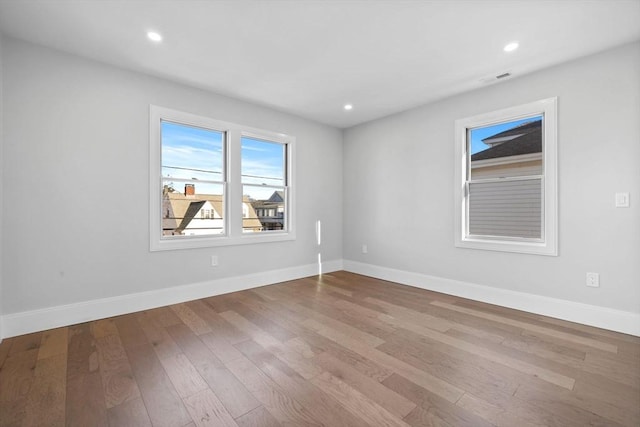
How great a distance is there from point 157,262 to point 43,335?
1099 millimetres

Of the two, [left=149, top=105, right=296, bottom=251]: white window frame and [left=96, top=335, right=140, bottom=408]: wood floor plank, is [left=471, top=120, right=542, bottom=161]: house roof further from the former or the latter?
[left=96, top=335, right=140, bottom=408]: wood floor plank

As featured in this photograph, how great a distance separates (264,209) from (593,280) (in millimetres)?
4011

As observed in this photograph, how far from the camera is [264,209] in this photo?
4.39m

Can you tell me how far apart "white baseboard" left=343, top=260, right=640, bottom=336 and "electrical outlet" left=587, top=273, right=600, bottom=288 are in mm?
210

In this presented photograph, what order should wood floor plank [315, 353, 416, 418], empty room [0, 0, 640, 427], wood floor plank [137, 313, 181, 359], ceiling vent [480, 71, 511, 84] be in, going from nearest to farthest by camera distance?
wood floor plank [315, 353, 416, 418] → empty room [0, 0, 640, 427] → wood floor plank [137, 313, 181, 359] → ceiling vent [480, 71, 511, 84]

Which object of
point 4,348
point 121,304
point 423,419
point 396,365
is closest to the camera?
point 423,419

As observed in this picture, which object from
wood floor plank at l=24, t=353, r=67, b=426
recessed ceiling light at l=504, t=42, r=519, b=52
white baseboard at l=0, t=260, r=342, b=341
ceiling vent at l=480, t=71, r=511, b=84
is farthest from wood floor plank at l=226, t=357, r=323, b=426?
ceiling vent at l=480, t=71, r=511, b=84

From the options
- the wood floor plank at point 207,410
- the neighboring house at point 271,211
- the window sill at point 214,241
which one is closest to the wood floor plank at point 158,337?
the wood floor plank at point 207,410

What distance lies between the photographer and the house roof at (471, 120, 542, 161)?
3.21 meters

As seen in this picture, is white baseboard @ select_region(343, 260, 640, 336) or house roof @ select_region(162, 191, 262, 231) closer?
white baseboard @ select_region(343, 260, 640, 336)

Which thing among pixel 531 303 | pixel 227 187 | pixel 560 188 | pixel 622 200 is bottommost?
pixel 531 303

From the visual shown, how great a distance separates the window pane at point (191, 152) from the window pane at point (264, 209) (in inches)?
21.2

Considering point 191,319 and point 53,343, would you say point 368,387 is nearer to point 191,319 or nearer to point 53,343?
point 191,319

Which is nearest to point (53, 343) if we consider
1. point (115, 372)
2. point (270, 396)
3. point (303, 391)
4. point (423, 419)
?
point (115, 372)
